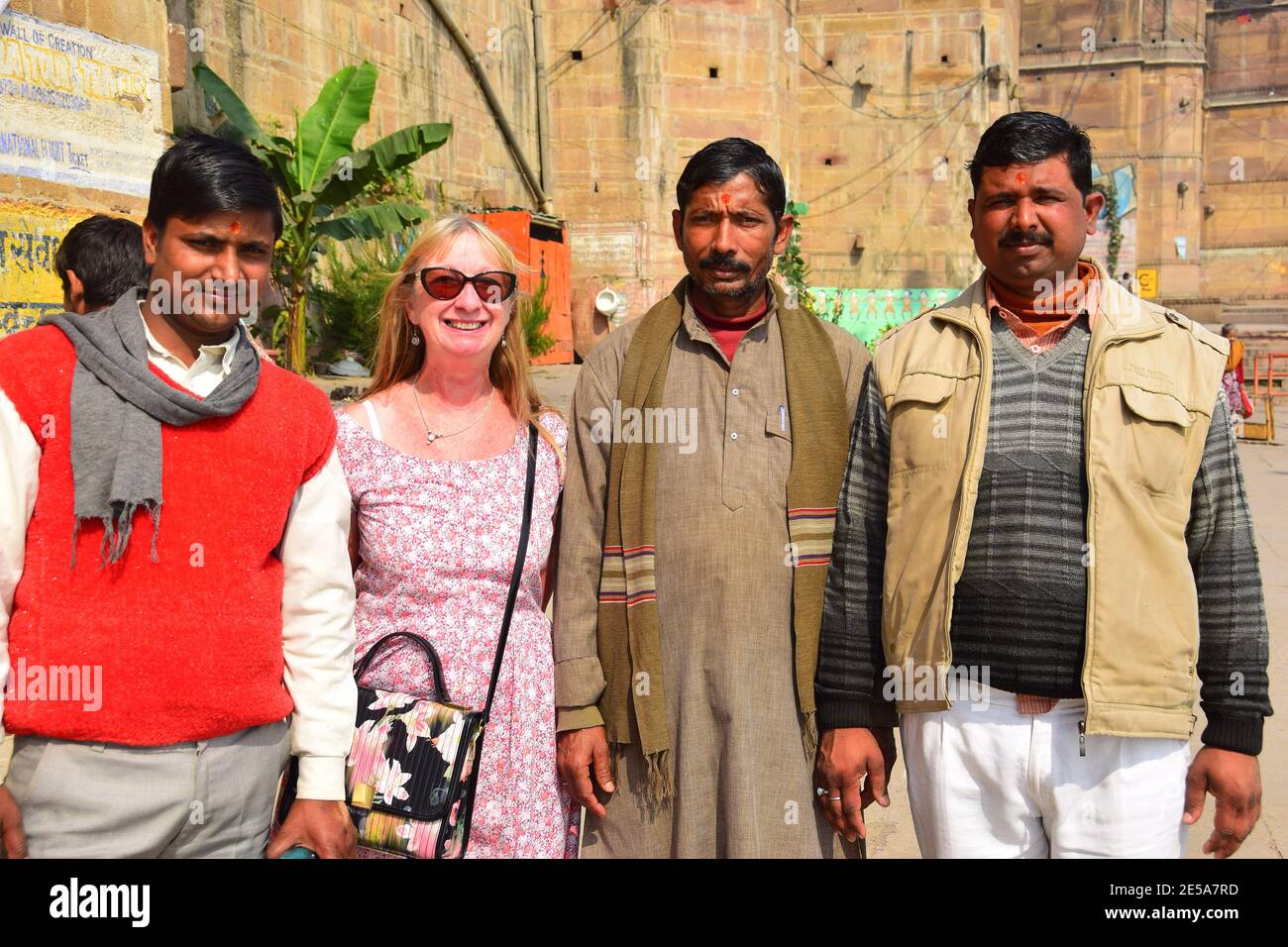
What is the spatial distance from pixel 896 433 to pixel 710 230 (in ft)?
2.33

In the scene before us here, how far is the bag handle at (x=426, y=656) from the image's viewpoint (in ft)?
8.31

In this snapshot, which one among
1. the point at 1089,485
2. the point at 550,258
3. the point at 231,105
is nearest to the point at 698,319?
the point at 1089,485

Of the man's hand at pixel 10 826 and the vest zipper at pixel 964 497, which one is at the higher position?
the vest zipper at pixel 964 497

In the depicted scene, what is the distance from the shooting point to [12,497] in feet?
6.36

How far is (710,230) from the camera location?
9.39ft

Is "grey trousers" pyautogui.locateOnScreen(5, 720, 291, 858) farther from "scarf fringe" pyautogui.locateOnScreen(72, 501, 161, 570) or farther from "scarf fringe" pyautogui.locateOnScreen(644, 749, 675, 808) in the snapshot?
"scarf fringe" pyautogui.locateOnScreen(644, 749, 675, 808)

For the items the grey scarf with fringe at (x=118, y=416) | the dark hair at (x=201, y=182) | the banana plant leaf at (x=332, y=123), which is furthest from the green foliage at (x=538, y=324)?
the grey scarf with fringe at (x=118, y=416)

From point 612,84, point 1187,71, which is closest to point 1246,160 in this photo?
point 1187,71

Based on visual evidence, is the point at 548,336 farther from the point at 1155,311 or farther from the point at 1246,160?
the point at 1246,160

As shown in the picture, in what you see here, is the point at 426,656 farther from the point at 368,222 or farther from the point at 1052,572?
the point at 368,222

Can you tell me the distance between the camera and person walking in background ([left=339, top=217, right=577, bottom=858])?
260 centimetres

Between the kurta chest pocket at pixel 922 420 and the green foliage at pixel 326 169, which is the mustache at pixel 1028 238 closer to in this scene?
the kurta chest pocket at pixel 922 420

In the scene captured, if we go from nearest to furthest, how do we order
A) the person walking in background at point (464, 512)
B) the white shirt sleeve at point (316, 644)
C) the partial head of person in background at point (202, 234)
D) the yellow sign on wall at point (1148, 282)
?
the partial head of person in background at point (202, 234), the white shirt sleeve at point (316, 644), the person walking in background at point (464, 512), the yellow sign on wall at point (1148, 282)

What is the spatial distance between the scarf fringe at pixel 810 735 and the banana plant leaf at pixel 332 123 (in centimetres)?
863
